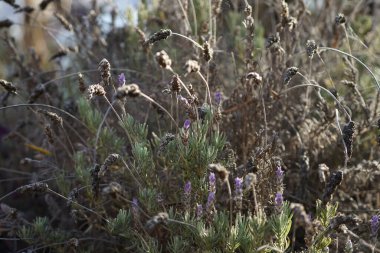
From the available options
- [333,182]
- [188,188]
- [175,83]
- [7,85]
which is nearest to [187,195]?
[188,188]

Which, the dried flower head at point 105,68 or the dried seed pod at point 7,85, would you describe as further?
the dried seed pod at point 7,85

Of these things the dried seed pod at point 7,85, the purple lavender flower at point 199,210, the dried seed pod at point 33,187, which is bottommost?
the purple lavender flower at point 199,210

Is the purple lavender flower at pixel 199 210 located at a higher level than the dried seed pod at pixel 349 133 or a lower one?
lower

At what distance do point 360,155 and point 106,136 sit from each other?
4.07 ft

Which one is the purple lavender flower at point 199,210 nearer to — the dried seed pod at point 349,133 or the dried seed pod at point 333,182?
the dried seed pod at point 333,182

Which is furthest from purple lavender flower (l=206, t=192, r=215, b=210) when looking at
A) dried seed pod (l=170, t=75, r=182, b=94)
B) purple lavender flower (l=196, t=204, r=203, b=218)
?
dried seed pod (l=170, t=75, r=182, b=94)

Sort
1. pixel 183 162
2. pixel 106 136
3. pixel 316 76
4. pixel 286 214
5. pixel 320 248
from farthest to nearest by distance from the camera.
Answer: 1. pixel 316 76
2. pixel 106 136
3. pixel 183 162
4. pixel 320 248
5. pixel 286 214

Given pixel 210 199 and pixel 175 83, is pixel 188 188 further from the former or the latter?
pixel 175 83

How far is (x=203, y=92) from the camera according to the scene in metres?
2.61

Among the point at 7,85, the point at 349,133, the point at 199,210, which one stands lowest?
the point at 199,210

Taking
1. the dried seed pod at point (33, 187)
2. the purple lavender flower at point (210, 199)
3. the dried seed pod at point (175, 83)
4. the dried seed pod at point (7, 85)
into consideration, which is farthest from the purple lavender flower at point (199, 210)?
the dried seed pod at point (7, 85)

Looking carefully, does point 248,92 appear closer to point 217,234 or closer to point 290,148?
point 290,148

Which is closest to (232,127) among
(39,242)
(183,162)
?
(183,162)

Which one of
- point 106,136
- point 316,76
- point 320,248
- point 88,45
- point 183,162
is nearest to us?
point 320,248
